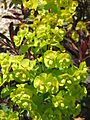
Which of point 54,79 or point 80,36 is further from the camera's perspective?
point 80,36

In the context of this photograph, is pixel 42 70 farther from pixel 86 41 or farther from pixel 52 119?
pixel 86 41

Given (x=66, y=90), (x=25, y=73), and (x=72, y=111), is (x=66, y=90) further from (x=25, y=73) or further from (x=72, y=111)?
(x=25, y=73)

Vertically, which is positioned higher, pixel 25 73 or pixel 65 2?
pixel 65 2

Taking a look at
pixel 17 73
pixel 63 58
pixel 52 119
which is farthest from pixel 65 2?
pixel 52 119

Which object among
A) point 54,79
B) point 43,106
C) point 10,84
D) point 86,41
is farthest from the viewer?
point 86,41

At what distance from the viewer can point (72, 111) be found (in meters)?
2.58

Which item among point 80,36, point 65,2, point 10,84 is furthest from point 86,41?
point 10,84

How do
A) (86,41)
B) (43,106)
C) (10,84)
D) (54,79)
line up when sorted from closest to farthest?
(54,79)
(43,106)
(10,84)
(86,41)

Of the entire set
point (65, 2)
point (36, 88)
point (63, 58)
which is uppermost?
point (65, 2)

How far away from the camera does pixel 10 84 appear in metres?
2.88

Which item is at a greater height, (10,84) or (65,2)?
(65,2)

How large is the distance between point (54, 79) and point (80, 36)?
100 cm

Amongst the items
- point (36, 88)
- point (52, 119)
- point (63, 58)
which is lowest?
point (52, 119)

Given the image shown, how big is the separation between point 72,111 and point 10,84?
1.97 ft
